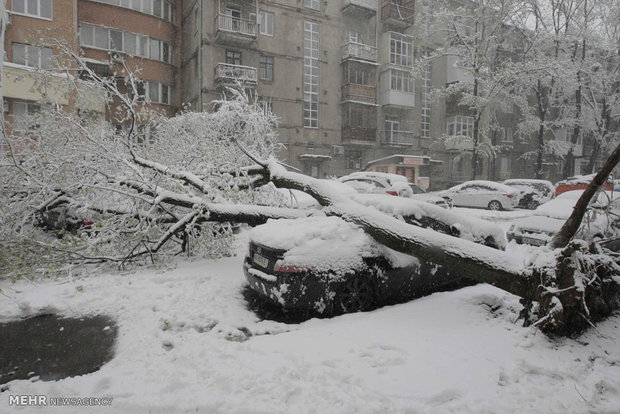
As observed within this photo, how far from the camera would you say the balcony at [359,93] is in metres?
28.3

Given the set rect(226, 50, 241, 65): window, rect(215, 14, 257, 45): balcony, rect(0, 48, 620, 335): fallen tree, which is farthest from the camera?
rect(226, 50, 241, 65): window

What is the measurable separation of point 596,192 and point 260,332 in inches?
158

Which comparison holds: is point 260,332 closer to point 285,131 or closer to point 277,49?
point 285,131

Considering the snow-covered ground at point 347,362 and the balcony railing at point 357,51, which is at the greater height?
the balcony railing at point 357,51

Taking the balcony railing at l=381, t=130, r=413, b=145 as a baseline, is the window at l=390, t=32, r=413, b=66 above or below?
above

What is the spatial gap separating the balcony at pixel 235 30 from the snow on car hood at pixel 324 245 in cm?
2270

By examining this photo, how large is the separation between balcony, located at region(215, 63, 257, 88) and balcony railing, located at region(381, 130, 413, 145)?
11.8 metres

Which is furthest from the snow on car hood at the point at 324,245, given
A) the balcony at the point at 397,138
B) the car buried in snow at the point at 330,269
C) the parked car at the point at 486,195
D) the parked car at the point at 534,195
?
the balcony at the point at 397,138

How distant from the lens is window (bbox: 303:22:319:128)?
27.5 meters

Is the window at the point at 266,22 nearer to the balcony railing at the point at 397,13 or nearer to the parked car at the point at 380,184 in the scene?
the balcony railing at the point at 397,13

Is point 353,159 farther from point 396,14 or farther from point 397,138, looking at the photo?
point 396,14

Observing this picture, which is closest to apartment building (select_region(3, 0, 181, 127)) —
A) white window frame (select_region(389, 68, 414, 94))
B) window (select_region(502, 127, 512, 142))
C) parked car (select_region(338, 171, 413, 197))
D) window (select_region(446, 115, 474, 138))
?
parked car (select_region(338, 171, 413, 197))

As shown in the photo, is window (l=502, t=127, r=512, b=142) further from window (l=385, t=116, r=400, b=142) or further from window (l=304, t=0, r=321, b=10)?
window (l=304, t=0, r=321, b=10)

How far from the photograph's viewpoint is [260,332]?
419cm
